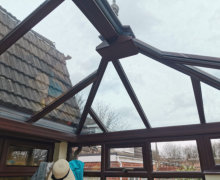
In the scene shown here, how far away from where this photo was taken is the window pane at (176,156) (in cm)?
279

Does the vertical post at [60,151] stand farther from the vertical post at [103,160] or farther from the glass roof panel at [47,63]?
the vertical post at [103,160]

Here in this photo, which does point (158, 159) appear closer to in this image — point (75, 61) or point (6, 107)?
point (6, 107)

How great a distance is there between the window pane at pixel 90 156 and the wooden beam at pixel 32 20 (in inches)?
100

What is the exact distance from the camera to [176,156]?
9.53ft

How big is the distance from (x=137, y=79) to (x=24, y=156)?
7.54ft

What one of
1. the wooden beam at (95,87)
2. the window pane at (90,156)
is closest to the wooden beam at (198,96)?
the wooden beam at (95,87)

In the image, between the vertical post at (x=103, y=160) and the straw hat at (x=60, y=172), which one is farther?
the vertical post at (x=103, y=160)

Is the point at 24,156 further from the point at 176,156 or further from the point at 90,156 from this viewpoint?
the point at 176,156

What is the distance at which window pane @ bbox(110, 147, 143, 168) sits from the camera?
10.4ft

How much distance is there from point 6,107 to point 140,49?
1.86 metres

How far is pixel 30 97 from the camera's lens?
9.10ft

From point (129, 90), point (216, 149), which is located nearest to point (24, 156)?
point (129, 90)

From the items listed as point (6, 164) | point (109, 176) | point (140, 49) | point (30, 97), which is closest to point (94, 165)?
point (109, 176)

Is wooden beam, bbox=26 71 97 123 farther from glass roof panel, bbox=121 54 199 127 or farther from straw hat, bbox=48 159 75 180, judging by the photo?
straw hat, bbox=48 159 75 180
